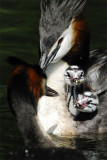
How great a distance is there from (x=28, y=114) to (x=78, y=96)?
1808 mm

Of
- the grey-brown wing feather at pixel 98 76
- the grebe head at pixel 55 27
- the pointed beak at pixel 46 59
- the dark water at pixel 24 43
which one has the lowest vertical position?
the dark water at pixel 24 43

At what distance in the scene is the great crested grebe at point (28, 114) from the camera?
6.55 meters

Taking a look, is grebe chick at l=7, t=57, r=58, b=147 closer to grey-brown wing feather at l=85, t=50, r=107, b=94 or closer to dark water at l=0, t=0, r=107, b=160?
dark water at l=0, t=0, r=107, b=160

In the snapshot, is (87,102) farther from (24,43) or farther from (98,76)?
(24,43)

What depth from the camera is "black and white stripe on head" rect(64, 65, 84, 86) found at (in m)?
8.42

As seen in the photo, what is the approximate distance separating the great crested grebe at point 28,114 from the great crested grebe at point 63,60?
1.64m

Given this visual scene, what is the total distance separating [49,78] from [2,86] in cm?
122

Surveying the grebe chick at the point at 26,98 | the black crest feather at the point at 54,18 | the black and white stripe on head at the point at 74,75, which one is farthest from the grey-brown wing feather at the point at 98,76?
the grebe chick at the point at 26,98

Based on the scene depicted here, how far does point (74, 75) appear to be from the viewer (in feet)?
27.6

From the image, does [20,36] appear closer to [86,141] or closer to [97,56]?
[97,56]

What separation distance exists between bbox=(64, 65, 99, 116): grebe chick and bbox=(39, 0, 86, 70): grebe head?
1.12 ft

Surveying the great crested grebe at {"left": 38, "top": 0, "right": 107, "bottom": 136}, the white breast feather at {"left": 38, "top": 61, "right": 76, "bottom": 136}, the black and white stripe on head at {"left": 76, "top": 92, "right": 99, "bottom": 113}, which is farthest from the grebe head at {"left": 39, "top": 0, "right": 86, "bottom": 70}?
the black and white stripe on head at {"left": 76, "top": 92, "right": 99, "bottom": 113}

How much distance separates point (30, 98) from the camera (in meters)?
6.70

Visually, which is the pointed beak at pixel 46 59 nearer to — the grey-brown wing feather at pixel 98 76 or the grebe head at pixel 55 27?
the grebe head at pixel 55 27
